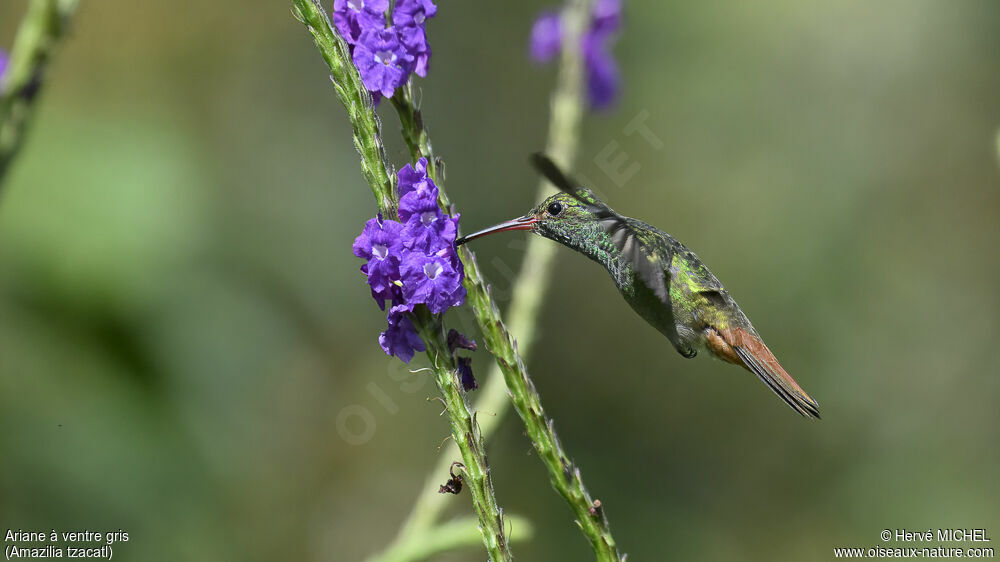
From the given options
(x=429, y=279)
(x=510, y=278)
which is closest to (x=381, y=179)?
(x=429, y=279)

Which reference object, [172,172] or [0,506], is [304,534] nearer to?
[0,506]

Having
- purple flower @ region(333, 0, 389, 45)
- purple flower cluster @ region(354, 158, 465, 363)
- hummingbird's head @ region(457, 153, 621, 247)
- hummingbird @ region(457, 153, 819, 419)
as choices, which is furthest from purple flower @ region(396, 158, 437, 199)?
hummingbird's head @ region(457, 153, 621, 247)

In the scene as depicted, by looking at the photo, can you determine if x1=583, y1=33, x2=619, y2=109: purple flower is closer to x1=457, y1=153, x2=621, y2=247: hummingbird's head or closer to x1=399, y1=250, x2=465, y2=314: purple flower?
x1=457, y1=153, x2=621, y2=247: hummingbird's head

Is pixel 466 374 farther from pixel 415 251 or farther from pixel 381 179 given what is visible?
pixel 381 179

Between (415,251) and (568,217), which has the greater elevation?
(568,217)

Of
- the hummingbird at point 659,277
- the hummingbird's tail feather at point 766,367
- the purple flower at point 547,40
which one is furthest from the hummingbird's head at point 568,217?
the purple flower at point 547,40

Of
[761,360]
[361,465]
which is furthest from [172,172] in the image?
[761,360]
